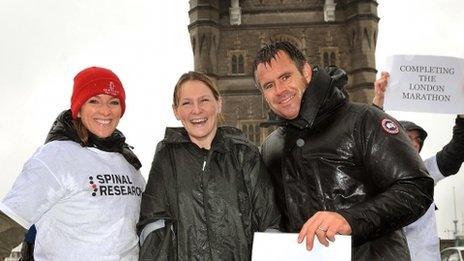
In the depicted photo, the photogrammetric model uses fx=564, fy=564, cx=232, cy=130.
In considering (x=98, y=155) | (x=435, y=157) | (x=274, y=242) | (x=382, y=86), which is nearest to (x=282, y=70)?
(x=274, y=242)

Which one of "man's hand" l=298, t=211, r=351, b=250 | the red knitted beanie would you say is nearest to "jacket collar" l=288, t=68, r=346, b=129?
"man's hand" l=298, t=211, r=351, b=250

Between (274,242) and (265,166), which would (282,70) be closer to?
(265,166)

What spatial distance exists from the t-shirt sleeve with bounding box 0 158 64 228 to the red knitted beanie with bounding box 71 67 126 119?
389 millimetres

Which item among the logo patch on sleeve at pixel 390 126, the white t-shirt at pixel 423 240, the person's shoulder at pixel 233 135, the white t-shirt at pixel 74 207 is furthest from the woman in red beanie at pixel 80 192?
the white t-shirt at pixel 423 240

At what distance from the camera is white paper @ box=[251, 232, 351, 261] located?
195cm

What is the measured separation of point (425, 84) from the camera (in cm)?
430

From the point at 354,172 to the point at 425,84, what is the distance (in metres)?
2.26

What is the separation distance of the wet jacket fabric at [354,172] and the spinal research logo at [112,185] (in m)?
0.77

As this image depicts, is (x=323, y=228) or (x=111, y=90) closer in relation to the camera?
(x=323, y=228)

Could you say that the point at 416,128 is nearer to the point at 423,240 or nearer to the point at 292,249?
the point at 423,240

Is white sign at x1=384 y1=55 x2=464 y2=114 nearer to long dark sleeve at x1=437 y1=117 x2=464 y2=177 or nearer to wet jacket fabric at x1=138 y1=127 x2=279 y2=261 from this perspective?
long dark sleeve at x1=437 y1=117 x2=464 y2=177

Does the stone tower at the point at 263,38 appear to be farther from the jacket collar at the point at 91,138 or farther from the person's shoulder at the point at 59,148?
the person's shoulder at the point at 59,148

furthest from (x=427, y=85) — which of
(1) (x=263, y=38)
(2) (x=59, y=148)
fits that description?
(1) (x=263, y=38)

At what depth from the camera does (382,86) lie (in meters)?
4.33
